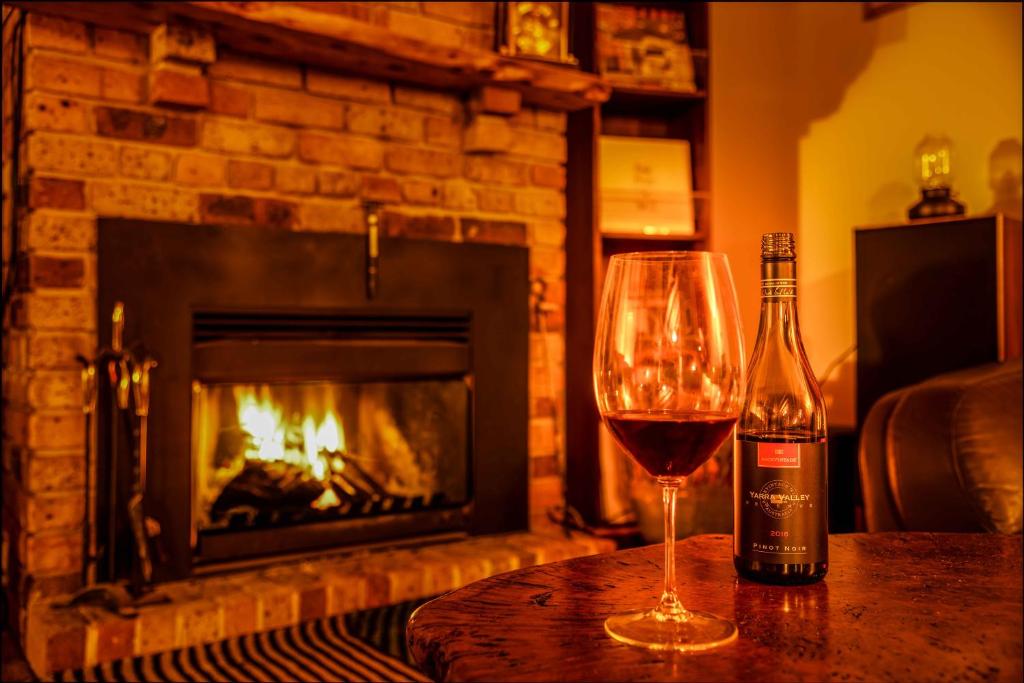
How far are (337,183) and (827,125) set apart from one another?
2151 mm

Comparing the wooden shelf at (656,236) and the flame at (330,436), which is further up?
the wooden shelf at (656,236)

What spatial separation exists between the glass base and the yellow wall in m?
2.95

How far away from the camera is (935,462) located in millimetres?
1154

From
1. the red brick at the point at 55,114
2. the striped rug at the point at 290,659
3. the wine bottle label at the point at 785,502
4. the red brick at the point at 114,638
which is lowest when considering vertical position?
the striped rug at the point at 290,659

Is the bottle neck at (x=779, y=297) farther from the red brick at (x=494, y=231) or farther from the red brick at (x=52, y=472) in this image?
the red brick at (x=494, y=231)

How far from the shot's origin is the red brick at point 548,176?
8.60 feet

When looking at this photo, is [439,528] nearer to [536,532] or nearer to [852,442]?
[536,532]

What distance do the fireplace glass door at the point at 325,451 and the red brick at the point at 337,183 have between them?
48 cm

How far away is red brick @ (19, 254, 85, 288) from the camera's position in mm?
1885

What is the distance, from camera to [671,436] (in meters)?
0.56

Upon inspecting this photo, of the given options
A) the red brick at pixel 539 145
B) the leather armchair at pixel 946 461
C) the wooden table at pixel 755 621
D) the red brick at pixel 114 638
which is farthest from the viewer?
the red brick at pixel 539 145

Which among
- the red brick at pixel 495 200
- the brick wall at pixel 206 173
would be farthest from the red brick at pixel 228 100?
the red brick at pixel 495 200

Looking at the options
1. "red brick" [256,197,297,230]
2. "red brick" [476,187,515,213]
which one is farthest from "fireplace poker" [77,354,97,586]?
"red brick" [476,187,515,213]

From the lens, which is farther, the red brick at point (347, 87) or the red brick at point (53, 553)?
the red brick at point (347, 87)
